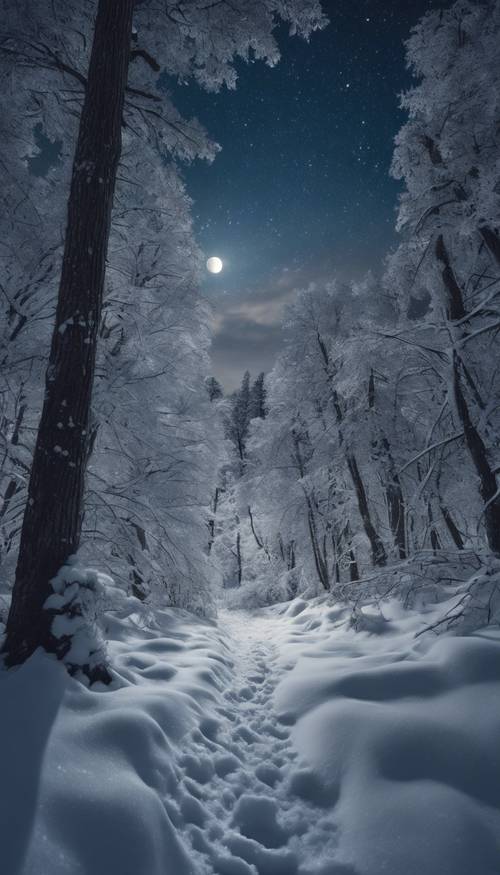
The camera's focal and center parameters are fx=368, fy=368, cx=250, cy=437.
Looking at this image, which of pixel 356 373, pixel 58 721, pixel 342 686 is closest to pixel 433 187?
pixel 356 373

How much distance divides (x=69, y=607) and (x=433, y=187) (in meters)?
6.56

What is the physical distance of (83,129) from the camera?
3.65m

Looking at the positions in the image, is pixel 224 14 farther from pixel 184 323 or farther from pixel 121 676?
pixel 121 676

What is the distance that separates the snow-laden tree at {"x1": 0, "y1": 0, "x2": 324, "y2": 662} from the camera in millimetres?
3033

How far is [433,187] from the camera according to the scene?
5.06 meters

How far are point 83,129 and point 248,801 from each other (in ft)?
18.8

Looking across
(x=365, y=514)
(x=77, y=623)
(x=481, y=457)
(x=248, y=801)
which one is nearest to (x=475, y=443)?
(x=481, y=457)

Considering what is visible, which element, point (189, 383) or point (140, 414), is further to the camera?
point (189, 383)

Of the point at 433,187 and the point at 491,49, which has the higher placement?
the point at 491,49

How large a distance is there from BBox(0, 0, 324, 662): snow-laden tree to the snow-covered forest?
0.02 m

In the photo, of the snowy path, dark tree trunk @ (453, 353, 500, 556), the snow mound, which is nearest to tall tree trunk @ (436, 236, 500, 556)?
dark tree trunk @ (453, 353, 500, 556)

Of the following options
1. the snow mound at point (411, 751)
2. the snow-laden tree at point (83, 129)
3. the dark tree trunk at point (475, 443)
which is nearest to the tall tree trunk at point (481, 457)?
the dark tree trunk at point (475, 443)

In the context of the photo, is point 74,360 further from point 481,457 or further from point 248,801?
point 481,457

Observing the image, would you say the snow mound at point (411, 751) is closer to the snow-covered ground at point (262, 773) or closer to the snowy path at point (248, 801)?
the snow-covered ground at point (262, 773)
